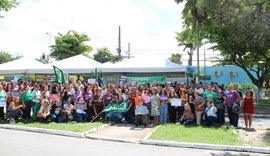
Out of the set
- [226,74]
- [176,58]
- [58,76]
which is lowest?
[58,76]

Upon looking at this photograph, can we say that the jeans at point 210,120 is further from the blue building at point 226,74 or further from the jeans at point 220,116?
the blue building at point 226,74

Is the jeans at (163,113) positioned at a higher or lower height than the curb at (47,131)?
higher

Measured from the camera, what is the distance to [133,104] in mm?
14438

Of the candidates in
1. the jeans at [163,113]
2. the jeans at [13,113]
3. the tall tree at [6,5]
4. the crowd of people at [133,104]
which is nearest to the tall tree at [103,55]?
the tall tree at [6,5]

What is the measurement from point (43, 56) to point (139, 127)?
56.2 m

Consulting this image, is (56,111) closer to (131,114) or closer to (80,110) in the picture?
(80,110)

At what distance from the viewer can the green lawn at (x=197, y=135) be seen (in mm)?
10531

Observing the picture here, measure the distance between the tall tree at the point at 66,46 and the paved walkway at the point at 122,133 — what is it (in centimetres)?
3636

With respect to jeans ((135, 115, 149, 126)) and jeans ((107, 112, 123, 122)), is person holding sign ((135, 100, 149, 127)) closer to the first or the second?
jeans ((135, 115, 149, 126))

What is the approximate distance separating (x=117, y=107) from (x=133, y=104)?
2.36ft

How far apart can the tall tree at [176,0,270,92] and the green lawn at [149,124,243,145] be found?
1051 centimetres

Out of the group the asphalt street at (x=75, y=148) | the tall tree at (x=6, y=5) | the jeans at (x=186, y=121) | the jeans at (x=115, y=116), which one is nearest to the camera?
the asphalt street at (x=75, y=148)

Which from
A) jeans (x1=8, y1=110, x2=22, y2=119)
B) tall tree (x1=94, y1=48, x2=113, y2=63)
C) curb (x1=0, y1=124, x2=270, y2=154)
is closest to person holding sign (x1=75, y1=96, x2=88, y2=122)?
curb (x1=0, y1=124, x2=270, y2=154)

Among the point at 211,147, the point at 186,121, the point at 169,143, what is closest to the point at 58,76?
the point at 186,121
